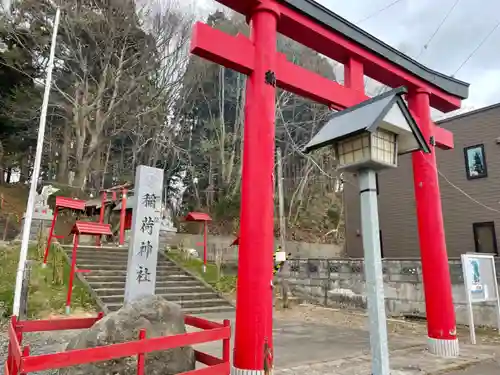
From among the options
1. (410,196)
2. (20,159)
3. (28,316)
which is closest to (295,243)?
(410,196)

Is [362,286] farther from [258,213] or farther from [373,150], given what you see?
[373,150]

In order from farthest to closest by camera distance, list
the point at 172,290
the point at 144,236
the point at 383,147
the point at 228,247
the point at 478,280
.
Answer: the point at 228,247 < the point at 172,290 < the point at 478,280 < the point at 144,236 < the point at 383,147

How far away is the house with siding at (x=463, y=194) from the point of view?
46.7 ft

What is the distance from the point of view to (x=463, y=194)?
15094mm

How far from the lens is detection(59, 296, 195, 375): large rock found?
3826 millimetres

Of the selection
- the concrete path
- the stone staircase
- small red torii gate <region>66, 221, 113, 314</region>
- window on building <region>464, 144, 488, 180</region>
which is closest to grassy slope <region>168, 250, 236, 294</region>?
the stone staircase

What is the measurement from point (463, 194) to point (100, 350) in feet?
51.6

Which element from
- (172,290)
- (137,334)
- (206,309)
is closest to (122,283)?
(172,290)

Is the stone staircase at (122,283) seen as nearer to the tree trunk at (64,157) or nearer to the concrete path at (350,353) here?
the concrete path at (350,353)

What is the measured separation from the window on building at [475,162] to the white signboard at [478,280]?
628cm

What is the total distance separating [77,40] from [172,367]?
23148mm

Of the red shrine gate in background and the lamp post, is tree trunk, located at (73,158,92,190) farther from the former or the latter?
the lamp post

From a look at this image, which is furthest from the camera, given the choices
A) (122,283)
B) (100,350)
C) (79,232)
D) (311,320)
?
(122,283)

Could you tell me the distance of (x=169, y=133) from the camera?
26688 millimetres
